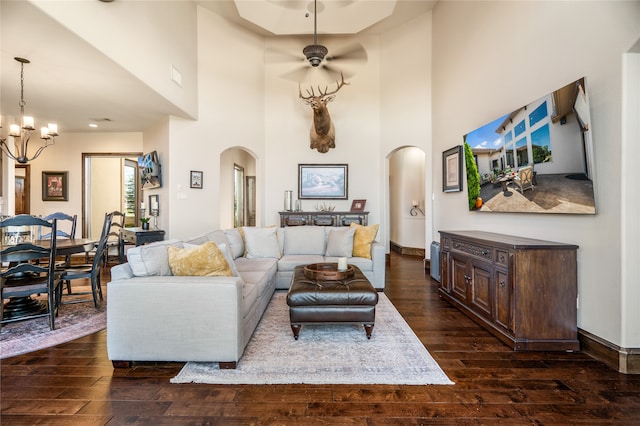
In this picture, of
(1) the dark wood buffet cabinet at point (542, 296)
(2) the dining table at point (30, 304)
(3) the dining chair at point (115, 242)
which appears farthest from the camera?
(3) the dining chair at point (115, 242)

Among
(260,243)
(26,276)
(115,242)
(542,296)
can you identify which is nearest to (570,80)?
(542,296)

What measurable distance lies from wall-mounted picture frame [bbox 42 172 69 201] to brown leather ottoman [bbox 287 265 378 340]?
7.06m

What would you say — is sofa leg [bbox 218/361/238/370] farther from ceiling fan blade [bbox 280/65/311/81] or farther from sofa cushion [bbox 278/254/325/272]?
ceiling fan blade [bbox 280/65/311/81]

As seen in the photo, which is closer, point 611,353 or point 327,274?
point 611,353

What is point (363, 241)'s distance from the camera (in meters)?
4.36

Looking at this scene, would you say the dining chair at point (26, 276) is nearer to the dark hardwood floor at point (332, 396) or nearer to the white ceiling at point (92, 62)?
the dark hardwood floor at point (332, 396)

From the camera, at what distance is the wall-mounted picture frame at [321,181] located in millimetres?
6844

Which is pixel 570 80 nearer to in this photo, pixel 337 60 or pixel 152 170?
pixel 337 60

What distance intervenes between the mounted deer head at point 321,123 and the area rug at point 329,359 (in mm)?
3883

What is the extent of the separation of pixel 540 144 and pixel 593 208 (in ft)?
2.32

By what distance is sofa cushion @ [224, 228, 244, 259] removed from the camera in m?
4.25

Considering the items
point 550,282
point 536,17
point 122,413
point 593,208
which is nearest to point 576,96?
point 593,208

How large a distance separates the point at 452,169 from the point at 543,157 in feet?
7.28

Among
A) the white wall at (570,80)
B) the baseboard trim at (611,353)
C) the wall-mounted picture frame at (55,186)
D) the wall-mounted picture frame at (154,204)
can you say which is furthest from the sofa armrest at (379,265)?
the wall-mounted picture frame at (55,186)
